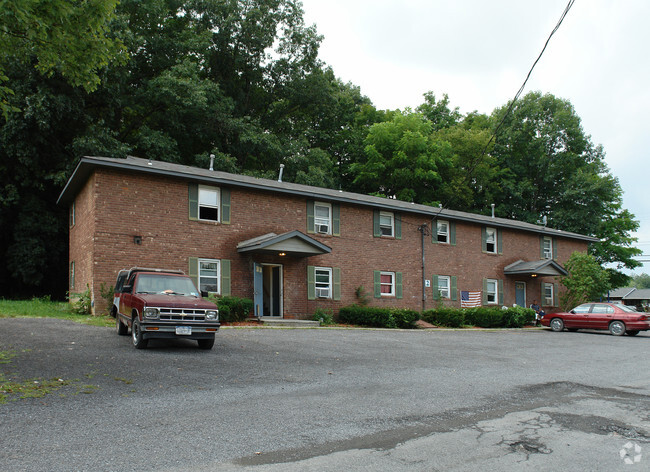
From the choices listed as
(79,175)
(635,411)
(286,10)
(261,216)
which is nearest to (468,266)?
(261,216)

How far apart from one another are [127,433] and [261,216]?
1671cm

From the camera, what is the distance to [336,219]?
24.4 metres

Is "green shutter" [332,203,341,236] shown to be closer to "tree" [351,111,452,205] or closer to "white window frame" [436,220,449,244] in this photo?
"white window frame" [436,220,449,244]

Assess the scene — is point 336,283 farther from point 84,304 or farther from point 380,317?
point 84,304

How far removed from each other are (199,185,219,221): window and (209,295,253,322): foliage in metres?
3.30

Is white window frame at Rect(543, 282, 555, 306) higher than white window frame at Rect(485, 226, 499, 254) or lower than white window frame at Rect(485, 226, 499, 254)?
lower

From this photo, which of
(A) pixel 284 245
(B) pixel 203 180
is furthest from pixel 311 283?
(B) pixel 203 180

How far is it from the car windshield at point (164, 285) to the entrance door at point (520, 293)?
78.2ft

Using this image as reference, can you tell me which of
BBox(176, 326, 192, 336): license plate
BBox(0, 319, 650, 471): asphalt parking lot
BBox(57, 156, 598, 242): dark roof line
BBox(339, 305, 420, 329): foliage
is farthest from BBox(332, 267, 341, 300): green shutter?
BBox(176, 326, 192, 336): license plate

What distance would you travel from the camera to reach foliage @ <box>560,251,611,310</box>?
31.1m

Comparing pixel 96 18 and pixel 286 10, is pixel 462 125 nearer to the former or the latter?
pixel 286 10

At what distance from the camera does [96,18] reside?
1016 cm

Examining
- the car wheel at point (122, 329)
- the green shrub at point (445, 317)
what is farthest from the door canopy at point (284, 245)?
the car wheel at point (122, 329)

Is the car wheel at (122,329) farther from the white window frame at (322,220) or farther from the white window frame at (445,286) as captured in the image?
the white window frame at (445,286)
